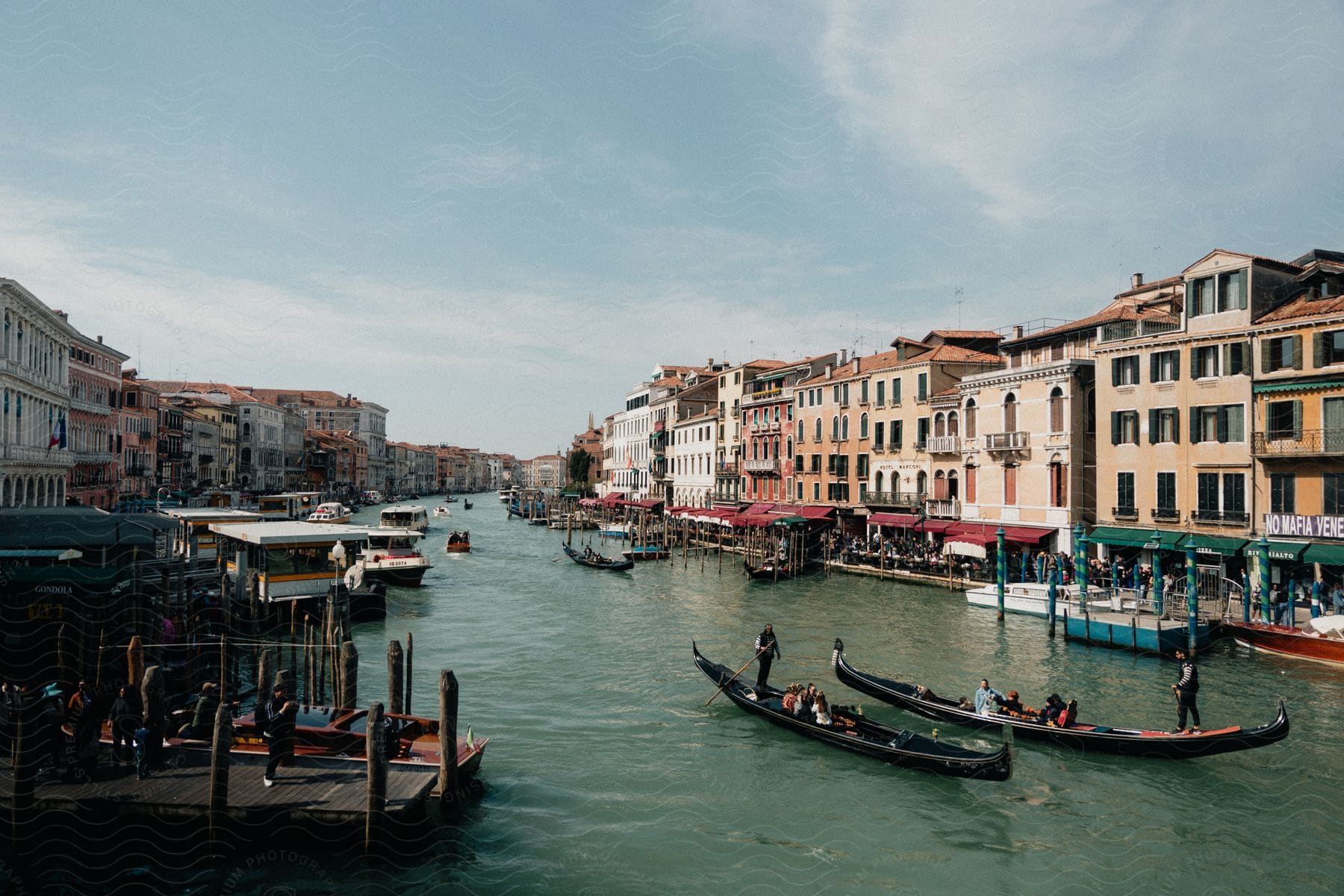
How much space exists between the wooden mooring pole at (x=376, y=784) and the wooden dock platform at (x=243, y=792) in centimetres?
15

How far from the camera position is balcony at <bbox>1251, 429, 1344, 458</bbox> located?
19609 millimetres

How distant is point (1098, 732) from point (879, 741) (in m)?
3.28

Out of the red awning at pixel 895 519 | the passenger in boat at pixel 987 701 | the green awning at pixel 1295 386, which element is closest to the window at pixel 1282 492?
the green awning at pixel 1295 386

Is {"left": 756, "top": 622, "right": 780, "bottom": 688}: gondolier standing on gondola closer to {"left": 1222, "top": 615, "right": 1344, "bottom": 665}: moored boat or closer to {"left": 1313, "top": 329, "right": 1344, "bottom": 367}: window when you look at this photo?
{"left": 1222, "top": 615, "right": 1344, "bottom": 665}: moored boat

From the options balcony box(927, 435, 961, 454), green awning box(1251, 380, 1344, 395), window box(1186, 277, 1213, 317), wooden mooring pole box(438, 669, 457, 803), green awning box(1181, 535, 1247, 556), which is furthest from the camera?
balcony box(927, 435, 961, 454)

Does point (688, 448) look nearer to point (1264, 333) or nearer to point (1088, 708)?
point (1264, 333)

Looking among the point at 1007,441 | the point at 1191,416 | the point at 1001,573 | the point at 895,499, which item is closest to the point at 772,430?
the point at 895,499

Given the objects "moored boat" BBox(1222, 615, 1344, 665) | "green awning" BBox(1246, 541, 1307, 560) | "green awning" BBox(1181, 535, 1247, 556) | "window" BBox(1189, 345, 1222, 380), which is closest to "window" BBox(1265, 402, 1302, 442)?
"window" BBox(1189, 345, 1222, 380)

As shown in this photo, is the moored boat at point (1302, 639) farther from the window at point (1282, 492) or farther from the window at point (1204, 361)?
the window at point (1204, 361)

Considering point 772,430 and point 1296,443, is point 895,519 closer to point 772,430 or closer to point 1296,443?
point 772,430

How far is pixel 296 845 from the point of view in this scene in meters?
9.22

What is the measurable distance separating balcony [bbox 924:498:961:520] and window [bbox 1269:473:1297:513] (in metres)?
11.6

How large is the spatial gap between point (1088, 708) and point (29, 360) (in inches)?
1525

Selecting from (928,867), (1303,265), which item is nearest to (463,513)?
(1303,265)
